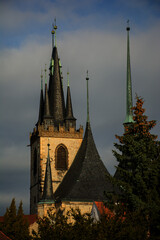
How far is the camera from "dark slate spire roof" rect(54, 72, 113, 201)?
157 feet

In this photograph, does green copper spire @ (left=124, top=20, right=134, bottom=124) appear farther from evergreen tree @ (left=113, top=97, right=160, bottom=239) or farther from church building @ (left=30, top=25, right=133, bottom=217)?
evergreen tree @ (left=113, top=97, right=160, bottom=239)

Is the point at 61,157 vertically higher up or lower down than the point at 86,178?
higher up

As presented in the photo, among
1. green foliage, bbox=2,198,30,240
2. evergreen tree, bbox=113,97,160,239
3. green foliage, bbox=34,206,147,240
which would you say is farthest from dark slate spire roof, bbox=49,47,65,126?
green foliage, bbox=34,206,147,240

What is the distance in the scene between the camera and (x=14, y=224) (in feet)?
148

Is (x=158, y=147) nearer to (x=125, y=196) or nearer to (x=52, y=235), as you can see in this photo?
(x=125, y=196)

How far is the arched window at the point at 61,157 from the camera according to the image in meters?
57.1

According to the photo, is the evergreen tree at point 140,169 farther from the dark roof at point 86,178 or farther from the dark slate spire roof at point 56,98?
the dark slate spire roof at point 56,98

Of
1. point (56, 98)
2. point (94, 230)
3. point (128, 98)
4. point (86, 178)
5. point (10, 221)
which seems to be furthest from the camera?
point (56, 98)

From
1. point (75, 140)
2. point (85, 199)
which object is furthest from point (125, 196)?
point (75, 140)

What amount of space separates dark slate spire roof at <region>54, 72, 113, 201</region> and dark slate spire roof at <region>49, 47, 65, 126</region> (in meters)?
5.84

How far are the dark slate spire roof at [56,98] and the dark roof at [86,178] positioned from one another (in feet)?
19.5

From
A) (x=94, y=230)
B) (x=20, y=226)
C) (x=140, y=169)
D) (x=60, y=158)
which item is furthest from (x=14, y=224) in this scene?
(x=94, y=230)

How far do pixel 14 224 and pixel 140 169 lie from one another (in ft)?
57.1

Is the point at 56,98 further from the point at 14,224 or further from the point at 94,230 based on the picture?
the point at 94,230
